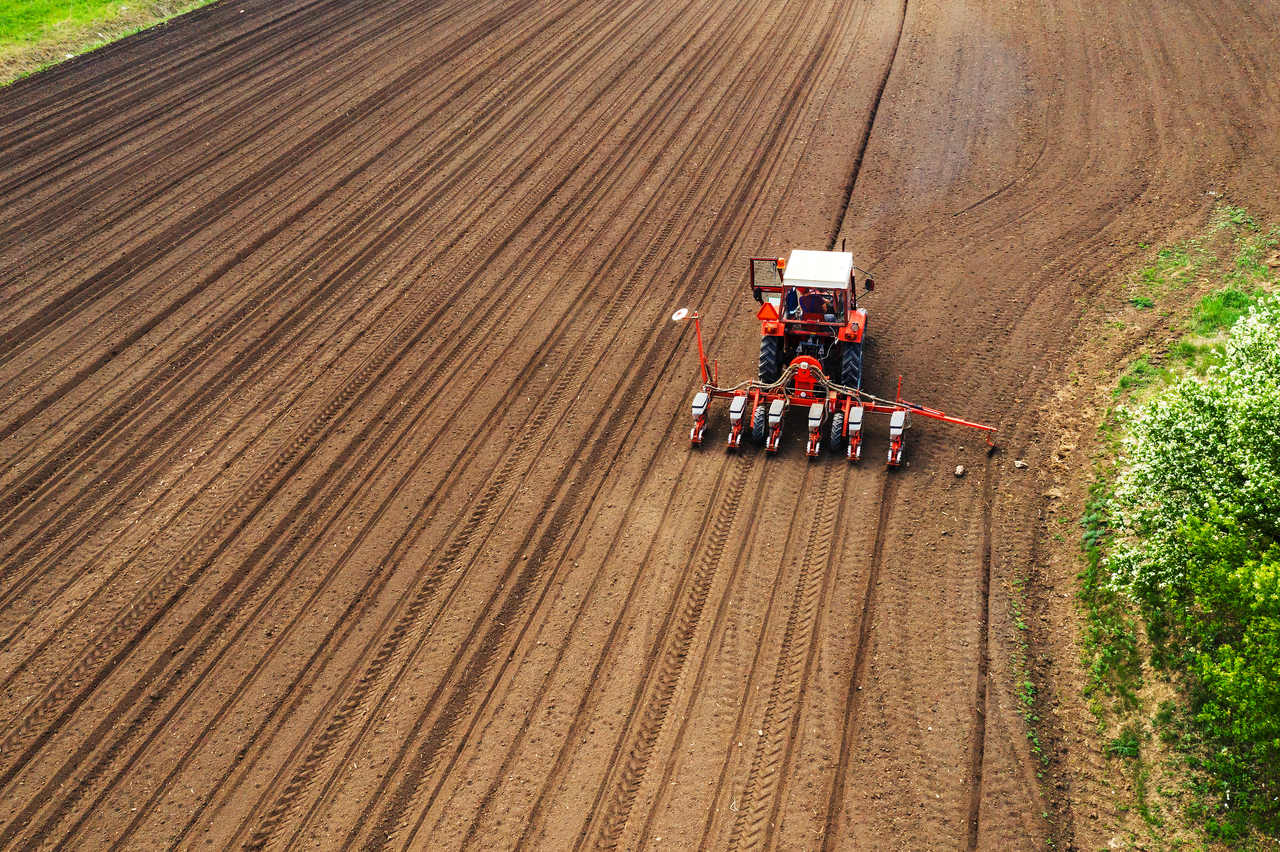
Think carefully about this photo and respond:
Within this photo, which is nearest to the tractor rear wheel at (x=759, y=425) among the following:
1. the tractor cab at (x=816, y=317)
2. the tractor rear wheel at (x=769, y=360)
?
the tractor rear wheel at (x=769, y=360)

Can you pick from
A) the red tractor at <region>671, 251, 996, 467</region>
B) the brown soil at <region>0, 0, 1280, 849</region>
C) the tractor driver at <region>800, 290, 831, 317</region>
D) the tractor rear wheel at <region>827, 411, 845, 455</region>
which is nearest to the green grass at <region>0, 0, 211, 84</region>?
the brown soil at <region>0, 0, 1280, 849</region>

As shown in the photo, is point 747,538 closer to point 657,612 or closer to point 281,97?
point 657,612

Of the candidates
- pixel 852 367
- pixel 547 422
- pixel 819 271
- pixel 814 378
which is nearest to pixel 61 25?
pixel 547 422

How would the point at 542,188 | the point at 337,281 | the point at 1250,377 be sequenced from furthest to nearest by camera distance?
1. the point at 542,188
2. the point at 337,281
3. the point at 1250,377

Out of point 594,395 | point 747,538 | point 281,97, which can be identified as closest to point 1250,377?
point 747,538

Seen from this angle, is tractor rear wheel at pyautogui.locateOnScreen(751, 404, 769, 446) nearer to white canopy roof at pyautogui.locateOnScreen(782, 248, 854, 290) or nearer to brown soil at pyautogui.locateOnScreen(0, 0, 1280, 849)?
brown soil at pyautogui.locateOnScreen(0, 0, 1280, 849)
